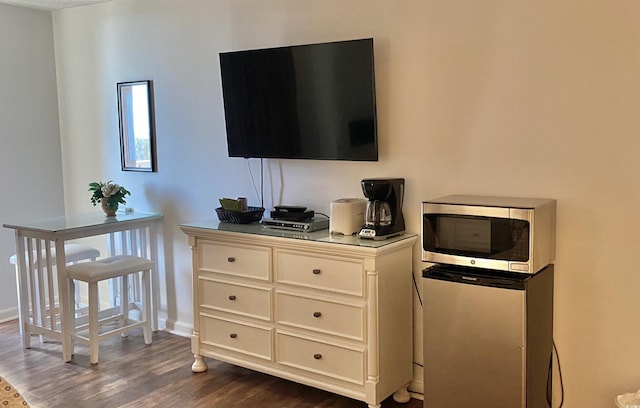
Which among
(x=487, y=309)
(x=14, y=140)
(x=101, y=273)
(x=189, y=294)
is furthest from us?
(x=14, y=140)

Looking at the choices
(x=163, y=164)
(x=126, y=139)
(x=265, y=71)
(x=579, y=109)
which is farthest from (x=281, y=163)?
(x=579, y=109)

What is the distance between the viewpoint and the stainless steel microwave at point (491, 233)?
2.61m

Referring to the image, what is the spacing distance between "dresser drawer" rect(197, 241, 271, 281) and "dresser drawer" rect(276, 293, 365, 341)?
0.18m

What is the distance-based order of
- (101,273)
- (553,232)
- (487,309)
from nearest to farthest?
1. (487,309)
2. (553,232)
3. (101,273)

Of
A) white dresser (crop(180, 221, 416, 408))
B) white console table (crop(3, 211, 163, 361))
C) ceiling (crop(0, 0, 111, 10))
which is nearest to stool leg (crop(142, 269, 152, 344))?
white console table (crop(3, 211, 163, 361))

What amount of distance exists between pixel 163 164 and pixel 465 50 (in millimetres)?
2291

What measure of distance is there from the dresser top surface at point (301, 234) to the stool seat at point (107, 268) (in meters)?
0.64

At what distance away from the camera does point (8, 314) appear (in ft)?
15.7

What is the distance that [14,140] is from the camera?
479cm

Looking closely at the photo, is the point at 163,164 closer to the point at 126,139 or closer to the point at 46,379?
the point at 126,139

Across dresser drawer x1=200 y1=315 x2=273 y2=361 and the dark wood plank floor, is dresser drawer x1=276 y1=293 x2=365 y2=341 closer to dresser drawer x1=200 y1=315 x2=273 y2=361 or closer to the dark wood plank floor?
dresser drawer x1=200 y1=315 x2=273 y2=361

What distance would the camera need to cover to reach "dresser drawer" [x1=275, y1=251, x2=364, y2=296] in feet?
10.0

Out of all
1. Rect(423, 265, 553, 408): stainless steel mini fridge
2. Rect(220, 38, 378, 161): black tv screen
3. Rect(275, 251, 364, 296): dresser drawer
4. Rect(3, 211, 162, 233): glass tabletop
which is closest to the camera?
Rect(423, 265, 553, 408): stainless steel mini fridge

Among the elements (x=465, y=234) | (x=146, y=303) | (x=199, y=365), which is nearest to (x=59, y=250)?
(x=146, y=303)
